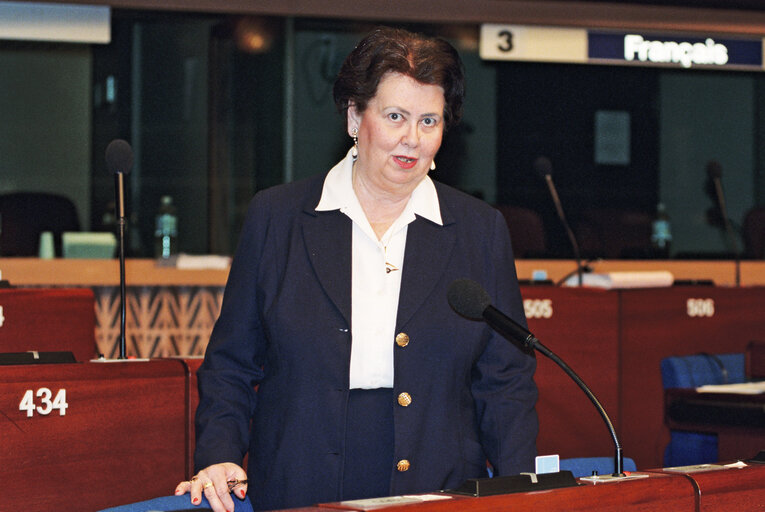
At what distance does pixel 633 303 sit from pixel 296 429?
10.1 feet

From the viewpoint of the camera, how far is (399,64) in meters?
1.98

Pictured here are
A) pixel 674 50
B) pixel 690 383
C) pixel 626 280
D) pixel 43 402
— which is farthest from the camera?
pixel 674 50

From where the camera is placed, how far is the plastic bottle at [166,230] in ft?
25.5

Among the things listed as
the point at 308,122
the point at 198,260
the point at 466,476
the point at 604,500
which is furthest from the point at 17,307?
the point at 308,122

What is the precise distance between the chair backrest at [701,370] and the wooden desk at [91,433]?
1994 mm

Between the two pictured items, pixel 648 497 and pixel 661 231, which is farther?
pixel 661 231

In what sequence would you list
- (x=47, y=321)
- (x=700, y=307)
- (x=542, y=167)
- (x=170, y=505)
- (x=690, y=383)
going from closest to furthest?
(x=170, y=505), (x=47, y=321), (x=690, y=383), (x=700, y=307), (x=542, y=167)

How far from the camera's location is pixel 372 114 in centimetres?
201

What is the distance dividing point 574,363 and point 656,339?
0.46m

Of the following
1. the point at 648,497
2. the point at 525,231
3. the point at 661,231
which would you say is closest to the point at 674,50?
the point at 661,231

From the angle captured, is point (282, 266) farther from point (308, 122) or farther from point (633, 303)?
point (308, 122)

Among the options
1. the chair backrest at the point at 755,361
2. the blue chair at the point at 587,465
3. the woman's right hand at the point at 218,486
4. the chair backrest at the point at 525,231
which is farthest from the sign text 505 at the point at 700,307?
the woman's right hand at the point at 218,486

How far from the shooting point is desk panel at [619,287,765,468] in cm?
465

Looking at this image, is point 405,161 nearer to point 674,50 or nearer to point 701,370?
point 701,370
